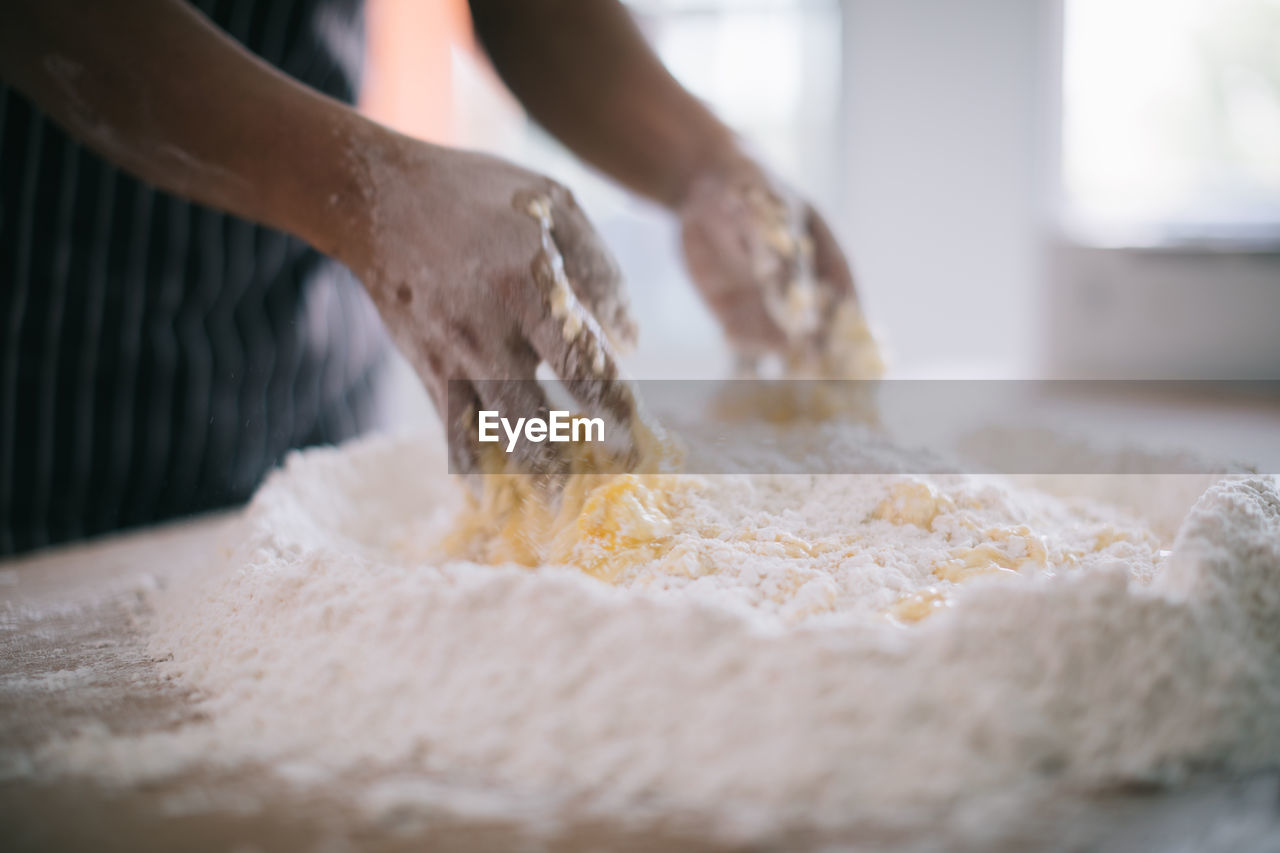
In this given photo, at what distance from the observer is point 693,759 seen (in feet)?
0.72

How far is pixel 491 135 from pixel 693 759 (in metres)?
0.55

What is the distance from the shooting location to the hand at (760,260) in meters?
0.64

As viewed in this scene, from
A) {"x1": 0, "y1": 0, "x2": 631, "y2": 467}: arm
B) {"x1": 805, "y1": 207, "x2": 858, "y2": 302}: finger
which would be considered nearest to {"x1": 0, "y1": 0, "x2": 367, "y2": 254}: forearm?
{"x1": 0, "y1": 0, "x2": 631, "y2": 467}: arm

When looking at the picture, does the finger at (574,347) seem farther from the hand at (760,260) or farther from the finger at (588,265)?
the hand at (760,260)

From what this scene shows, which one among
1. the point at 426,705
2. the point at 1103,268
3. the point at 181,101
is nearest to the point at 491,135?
the point at 181,101

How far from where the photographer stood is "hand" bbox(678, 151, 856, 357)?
0.64 metres

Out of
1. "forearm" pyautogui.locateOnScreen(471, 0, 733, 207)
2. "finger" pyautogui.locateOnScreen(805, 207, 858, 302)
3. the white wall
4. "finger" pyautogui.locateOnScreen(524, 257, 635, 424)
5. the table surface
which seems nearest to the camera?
the table surface

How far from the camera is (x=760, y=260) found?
64 centimetres

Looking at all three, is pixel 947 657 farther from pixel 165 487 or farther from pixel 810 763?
pixel 165 487

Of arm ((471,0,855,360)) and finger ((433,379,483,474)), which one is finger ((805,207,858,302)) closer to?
arm ((471,0,855,360))

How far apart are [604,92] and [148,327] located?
422 millimetres

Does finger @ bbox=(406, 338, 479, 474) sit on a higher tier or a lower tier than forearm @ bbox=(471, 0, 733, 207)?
lower

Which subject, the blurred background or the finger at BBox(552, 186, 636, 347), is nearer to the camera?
the finger at BBox(552, 186, 636, 347)

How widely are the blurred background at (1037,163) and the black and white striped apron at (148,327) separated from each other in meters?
0.60
